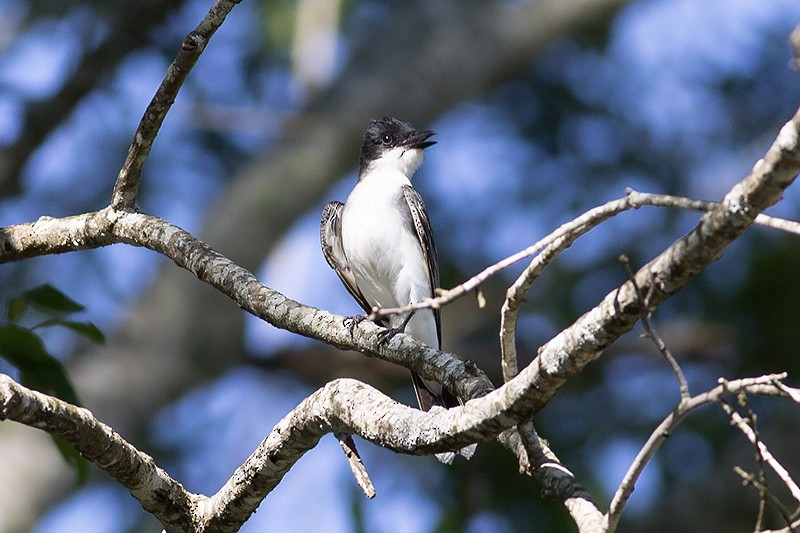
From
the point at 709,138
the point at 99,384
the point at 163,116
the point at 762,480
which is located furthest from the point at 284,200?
the point at 762,480

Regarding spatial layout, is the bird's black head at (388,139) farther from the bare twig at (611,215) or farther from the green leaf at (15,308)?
the bare twig at (611,215)

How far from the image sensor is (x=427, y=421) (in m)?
2.80

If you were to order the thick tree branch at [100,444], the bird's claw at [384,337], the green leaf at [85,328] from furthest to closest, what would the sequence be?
1. the green leaf at [85,328]
2. the bird's claw at [384,337]
3. the thick tree branch at [100,444]

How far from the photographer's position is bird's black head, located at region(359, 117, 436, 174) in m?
7.11

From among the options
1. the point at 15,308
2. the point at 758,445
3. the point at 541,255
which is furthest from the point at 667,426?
the point at 15,308

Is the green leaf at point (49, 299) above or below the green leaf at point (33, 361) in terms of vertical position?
above

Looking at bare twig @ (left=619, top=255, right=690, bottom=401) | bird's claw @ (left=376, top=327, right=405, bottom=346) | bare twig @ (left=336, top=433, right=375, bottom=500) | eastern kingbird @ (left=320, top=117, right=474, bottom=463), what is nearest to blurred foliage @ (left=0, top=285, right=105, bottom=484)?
bare twig @ (left=336, top=433, right=375, bottom=500)

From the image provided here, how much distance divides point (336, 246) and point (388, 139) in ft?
3.56

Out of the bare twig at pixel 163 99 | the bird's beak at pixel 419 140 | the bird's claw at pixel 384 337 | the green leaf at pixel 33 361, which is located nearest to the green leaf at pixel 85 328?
the green leaf at pixel 33 361

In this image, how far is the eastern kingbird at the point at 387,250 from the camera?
6.33 metres

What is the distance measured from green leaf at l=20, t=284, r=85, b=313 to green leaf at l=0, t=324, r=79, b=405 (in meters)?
0.17

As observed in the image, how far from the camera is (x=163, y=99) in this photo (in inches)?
149

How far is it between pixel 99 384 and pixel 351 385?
7298 mm

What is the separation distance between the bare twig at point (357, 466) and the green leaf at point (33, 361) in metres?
1.01
